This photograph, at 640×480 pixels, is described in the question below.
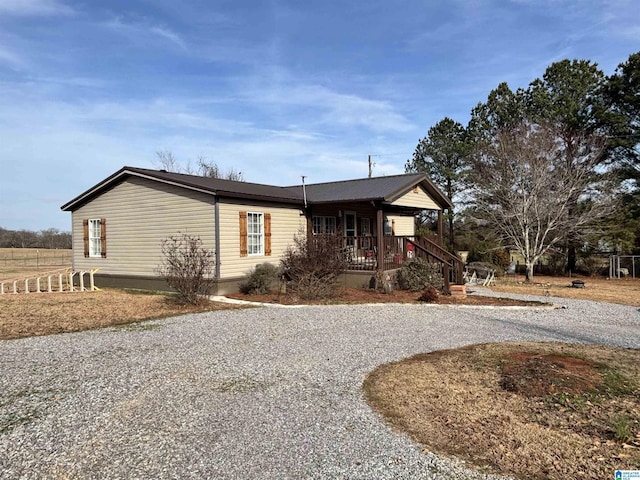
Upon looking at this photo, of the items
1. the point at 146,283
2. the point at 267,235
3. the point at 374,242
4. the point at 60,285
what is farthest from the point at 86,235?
the point at 374,242

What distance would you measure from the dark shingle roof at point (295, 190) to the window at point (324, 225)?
3.55ft

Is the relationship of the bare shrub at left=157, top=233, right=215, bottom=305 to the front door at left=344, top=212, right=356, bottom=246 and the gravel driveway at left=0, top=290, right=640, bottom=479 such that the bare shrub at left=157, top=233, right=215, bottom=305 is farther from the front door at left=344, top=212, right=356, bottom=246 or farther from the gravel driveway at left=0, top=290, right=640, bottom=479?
the front door at left=344, top=212, right=356, bottom=246

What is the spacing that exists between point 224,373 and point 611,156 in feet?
78.7

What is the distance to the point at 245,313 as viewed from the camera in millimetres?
10031

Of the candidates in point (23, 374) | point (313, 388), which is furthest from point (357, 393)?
point (23, 374)

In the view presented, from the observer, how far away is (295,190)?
735 inches

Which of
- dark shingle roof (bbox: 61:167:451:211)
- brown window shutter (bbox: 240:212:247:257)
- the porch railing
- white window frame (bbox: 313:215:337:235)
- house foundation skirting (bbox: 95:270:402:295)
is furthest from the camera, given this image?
white window frame (bbox: 313:215:337:235)

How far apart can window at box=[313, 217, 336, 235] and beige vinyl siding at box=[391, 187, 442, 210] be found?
304cm

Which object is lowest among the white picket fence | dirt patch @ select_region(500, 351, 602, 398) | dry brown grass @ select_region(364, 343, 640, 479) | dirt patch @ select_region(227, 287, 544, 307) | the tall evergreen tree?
dry brown grass @ select_region(364, 343, 640, 479)

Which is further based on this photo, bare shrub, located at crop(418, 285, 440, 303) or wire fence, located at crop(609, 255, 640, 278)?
wire fence, located at crop(609, 255, 640, 278)

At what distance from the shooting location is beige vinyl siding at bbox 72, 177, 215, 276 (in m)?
13.1

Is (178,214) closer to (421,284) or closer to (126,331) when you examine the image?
(126,331)

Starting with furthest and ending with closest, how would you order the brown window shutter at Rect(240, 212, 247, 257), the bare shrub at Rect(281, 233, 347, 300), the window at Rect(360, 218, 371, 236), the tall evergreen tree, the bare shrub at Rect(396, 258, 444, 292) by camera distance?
the tall evergreen tree
the window at Rect(360, 218, 371, 236)
the bare shrub at Rect(396, 258, 444, 292)
the brown window shutter at Rect(240, 212, 247, 257)
the bare shrub at Rect(281, 233, 347, 300)

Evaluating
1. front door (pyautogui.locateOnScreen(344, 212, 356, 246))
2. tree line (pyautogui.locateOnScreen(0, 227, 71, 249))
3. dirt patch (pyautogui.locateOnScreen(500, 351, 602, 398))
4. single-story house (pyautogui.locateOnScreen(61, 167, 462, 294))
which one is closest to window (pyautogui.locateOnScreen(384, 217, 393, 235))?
front door (pyautogui.locateOnScreen(344, 212, 356, 246))
